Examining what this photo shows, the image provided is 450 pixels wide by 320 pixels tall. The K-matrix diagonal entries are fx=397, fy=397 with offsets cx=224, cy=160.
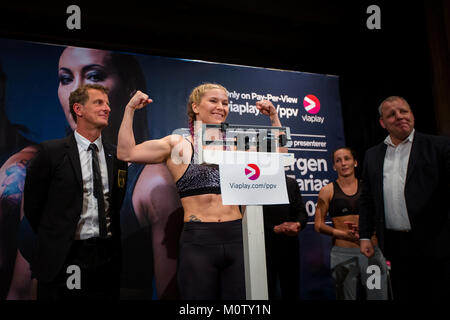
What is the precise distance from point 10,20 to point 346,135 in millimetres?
3677

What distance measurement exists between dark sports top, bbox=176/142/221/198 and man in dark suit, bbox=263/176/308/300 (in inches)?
41.6

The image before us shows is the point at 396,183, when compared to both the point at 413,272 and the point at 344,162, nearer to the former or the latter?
the point at 413,272

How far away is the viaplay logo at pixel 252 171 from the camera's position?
6.04 ft

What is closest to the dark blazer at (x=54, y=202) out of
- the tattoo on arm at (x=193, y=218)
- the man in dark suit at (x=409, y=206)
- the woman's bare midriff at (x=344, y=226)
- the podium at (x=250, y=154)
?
the tattoo on arm at (x=193, y=218)

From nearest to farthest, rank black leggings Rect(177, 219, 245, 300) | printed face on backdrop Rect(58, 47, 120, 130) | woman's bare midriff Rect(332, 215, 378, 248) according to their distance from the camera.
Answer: black leggings Rect(177, 219, 245, 300) < printed face on backdrop Rect(58, 47, 120, 130) < woman's bare midriff Rect(332, 215, 378, 248)

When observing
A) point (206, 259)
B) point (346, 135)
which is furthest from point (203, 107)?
point (346, 135)

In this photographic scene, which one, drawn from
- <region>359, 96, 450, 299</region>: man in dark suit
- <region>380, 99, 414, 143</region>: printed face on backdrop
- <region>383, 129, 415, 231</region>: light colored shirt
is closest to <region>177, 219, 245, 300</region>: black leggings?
<region>359, 96, 450, 299</region>: man in dark suit

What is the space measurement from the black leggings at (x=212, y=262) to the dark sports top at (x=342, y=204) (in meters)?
1.57

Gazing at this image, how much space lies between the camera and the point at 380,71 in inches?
175

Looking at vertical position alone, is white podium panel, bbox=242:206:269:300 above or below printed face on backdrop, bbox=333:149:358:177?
below

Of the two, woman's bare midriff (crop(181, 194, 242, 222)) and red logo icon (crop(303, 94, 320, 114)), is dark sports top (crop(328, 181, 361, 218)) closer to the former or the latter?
red logo icon (crop(303, 94, 320, 114))

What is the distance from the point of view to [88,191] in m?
2.68

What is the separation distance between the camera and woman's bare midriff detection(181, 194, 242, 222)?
2457mm

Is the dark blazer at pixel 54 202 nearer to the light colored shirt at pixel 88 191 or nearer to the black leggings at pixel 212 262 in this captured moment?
the light colored shirt at pixel 88 191
